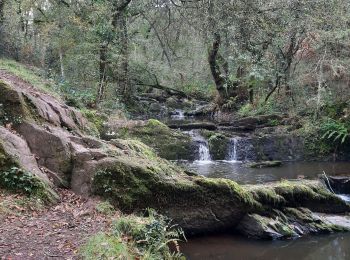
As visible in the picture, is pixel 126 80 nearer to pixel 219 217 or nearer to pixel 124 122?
pixel 124 122

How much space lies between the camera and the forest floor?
498 centimetres

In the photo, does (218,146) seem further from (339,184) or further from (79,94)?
(79,94)

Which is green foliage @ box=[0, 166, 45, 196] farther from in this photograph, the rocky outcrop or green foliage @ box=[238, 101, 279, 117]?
green foliage @ box=[238, 101, 279, 117]

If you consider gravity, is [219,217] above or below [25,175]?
below

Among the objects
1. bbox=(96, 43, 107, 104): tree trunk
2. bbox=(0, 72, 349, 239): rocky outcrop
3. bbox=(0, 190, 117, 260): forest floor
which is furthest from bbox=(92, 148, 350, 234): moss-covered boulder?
bbox=(96, 43, 107, 104): tree trunk

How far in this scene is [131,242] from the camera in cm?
569

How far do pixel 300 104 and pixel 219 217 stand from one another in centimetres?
1290

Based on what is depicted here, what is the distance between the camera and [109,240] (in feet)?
17.4

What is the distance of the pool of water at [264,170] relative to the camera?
45.2 ft

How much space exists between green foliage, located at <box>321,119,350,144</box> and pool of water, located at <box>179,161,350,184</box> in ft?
3.59

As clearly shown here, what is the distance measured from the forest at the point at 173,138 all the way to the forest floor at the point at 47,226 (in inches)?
1.1

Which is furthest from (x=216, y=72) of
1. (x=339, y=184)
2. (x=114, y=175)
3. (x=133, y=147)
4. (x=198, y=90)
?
(x=114, y=175)

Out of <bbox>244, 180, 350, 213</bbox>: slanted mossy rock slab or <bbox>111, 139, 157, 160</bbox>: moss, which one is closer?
<bbox>111, 139, 157, 160</bbox>: moss

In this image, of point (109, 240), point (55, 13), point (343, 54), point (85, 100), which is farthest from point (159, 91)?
point (109, 240)
